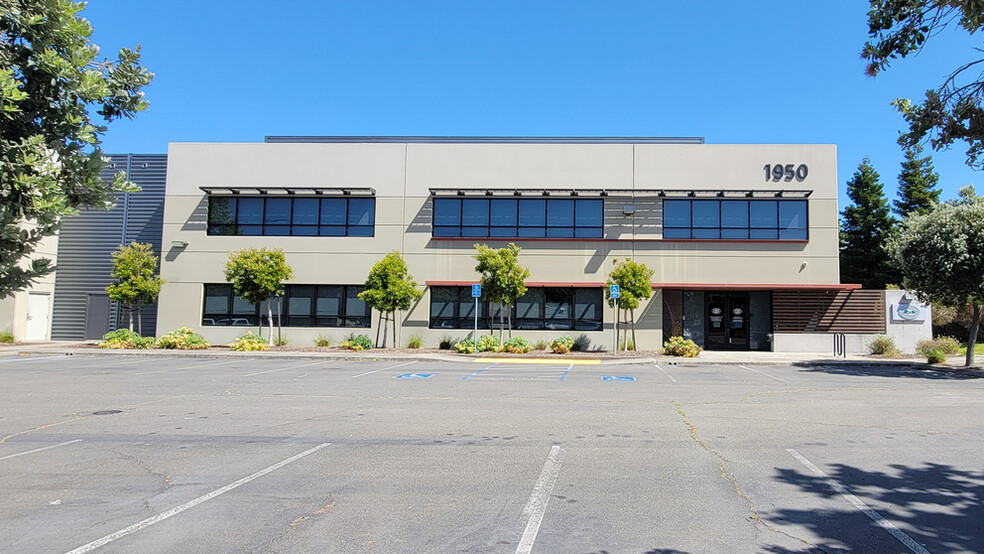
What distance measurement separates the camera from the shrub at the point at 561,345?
2416 centimetres

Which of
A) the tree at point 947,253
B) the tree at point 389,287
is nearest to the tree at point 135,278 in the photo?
the tree at point 389,287

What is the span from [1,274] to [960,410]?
45.2ft

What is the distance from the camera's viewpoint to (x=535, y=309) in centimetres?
2616

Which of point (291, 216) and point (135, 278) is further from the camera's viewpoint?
point (291, 216)

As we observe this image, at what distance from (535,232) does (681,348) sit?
25.2 feet

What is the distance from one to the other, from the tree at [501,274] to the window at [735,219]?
268 inches

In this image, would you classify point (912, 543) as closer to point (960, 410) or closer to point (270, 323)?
point (960, 410)

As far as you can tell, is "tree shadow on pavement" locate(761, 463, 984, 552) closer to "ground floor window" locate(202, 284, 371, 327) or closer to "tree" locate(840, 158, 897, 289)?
"ground floor window" locate(202, 284, 371, 327)

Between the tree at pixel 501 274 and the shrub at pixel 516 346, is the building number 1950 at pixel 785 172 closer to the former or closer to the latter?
the tree at pixel 501 274

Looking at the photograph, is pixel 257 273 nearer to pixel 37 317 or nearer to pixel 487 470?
pixel 37 317

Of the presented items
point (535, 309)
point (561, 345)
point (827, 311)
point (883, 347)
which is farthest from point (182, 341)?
point (883, 347)

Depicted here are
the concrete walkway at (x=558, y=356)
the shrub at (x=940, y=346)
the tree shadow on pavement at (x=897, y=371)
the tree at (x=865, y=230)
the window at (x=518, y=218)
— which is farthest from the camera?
the tree at (x=865, y=230)

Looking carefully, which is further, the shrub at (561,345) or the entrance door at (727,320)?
the entrance door at (727,320)

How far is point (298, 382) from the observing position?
1490 cm
